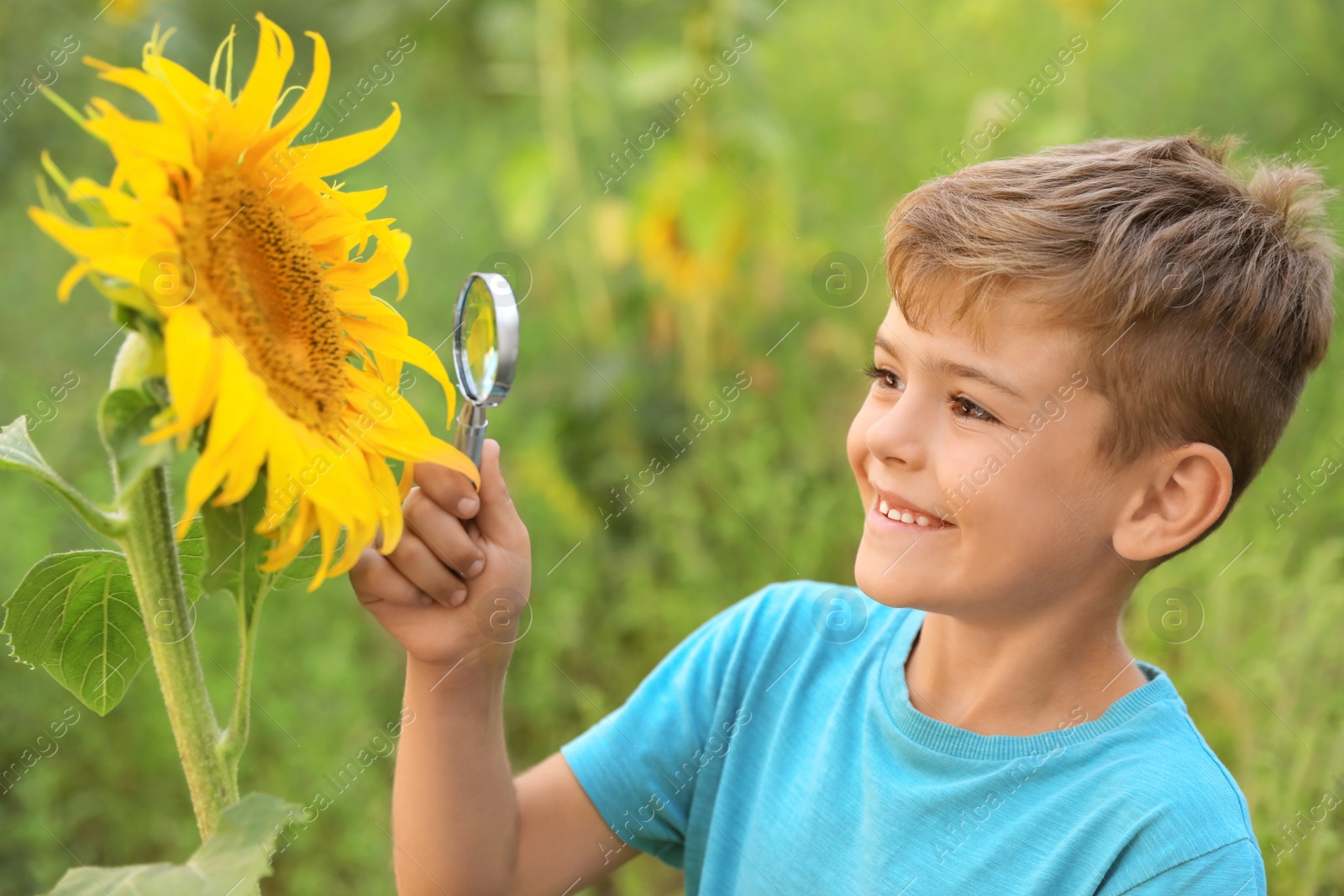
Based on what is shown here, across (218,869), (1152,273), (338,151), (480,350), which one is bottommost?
(1152,273)

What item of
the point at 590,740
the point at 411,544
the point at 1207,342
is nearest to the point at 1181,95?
the point at 1207,342

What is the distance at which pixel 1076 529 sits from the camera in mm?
843

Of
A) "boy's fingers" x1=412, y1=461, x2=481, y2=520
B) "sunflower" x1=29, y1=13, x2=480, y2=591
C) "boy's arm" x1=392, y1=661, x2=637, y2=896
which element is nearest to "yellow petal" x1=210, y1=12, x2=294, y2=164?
"sunflower" x1=29, y1=13, x2=480, y2=591

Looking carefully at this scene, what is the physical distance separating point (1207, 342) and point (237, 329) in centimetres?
66

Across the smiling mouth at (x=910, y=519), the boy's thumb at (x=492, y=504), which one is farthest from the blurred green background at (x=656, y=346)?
the boy's thumb at (x=492, y=504)

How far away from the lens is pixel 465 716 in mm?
788

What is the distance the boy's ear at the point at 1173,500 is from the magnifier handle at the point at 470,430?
480 mm

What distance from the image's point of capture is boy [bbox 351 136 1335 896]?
779mm

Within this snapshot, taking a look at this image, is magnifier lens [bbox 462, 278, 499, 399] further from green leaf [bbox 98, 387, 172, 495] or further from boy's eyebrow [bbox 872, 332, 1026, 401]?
boy's eyebrow [bbox 872, 332, 1026, 401]

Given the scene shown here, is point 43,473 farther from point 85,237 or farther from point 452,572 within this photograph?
point 452,572

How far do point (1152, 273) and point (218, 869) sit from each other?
0.68 m

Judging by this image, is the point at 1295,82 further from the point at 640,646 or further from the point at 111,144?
the point at 111,144
